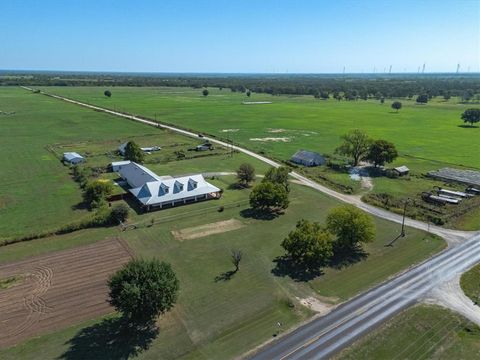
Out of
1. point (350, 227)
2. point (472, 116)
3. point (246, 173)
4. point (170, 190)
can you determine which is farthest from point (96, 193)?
point (472, 116)

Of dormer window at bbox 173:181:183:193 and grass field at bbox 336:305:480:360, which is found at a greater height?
dormer window at bbox 173:181:183:193

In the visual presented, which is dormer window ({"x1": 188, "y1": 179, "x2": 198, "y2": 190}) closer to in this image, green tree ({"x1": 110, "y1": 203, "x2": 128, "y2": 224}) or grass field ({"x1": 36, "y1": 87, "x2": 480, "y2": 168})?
green tree ({"x1": 110, "y1": 203, "x2": 128, "y2": 224})

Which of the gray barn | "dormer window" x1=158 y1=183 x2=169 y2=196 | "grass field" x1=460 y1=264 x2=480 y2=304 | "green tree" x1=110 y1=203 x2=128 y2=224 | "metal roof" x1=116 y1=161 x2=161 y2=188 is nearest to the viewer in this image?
"grass field" x1=460 y1=264 x2=480 y2=304

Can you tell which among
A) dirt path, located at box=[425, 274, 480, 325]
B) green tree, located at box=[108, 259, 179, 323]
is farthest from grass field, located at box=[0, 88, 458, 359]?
dirt path, located at box=[425, 274, 480, 325]

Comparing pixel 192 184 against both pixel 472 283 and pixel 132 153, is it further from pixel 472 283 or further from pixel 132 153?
pixel 472 283

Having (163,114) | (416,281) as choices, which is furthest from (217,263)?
(163,114)

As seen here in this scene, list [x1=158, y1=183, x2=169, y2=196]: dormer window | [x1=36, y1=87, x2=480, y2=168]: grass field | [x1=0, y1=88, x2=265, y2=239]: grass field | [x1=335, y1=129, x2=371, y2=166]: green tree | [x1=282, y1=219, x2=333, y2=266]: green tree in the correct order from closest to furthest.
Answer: [x1=282, y1=219, x2=333, y2=266]: green tree < [x1=0, y1=88, x2=265, y2=239]: grass field < [x1=158, y1=183, x2=169, y2=196]: dormer window < [x1=335, y1=129, x2=371, y2=166]: green tree < [x1=36, y1=87, x2=480, y2=168]: grass field
